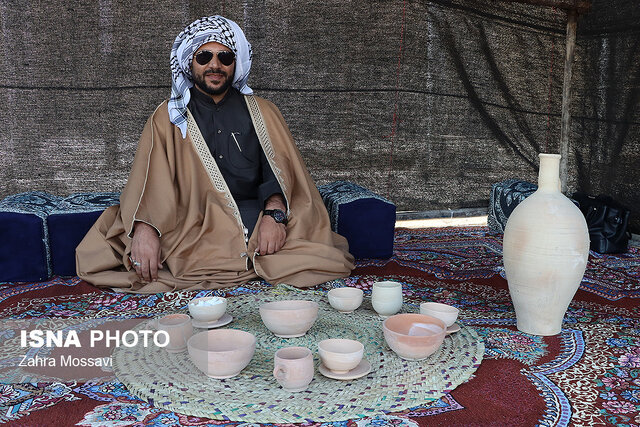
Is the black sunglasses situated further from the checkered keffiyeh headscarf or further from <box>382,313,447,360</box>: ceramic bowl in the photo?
<box>382,313,447,360</box>: ceramic bowl

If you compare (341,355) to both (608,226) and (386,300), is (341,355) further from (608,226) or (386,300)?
(608,226)

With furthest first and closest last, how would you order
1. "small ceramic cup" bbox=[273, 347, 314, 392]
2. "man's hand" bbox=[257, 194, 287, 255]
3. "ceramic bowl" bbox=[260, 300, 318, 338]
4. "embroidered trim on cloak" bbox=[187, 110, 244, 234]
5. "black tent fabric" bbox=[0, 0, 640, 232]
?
"black tent fabric" bbox=[0, 0, 640, 232] → "embroidered trim on cloak" bbox=[187, 110, 244, 234] → "man's hand" bbox=[257, 194, 287, 255] → "ceramic bowl" bbox=[260, 300, 318, 338] → "small ceramic cup" bbox=[273, 347, 314, 392]

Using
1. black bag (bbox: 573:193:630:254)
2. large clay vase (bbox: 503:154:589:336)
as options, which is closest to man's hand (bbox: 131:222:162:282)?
large clay vase (bbox: 503:154:589:336)

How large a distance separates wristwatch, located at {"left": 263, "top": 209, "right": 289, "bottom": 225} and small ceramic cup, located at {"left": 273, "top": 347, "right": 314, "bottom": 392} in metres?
1.56

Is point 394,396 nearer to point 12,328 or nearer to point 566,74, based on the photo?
point 12,328

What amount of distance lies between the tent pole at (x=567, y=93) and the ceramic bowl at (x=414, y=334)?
3479mm

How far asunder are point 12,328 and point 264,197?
1.39 metres

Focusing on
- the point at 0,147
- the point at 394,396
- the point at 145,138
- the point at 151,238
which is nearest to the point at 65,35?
the point at 0,147

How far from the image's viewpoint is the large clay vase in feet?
7.33

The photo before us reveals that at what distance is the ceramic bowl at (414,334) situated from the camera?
181cm

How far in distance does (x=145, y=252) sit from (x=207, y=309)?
111cm

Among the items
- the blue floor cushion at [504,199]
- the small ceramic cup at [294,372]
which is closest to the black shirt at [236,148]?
the small ceramic cup at [294,372]

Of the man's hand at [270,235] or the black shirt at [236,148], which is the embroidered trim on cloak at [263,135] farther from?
the man's hand at [270,235]

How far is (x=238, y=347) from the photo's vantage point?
172cm
